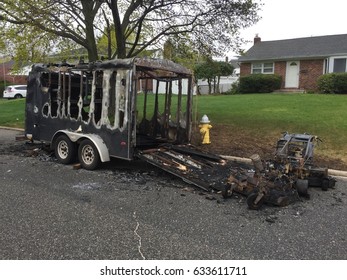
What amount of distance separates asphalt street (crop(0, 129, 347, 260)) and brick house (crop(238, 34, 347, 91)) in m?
20.3

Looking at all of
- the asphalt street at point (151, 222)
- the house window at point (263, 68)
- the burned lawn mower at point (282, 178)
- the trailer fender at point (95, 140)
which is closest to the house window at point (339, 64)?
the house window at point (263, 68)

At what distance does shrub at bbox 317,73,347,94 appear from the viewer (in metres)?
21.7

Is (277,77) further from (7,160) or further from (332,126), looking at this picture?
(7,160)

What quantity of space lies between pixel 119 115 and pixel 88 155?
1.24 metres

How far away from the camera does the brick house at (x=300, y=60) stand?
1012 inches

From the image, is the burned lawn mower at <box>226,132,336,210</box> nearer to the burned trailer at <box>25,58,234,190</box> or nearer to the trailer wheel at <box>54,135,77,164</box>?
the burned trailer at <box>25,58,234,190</box>

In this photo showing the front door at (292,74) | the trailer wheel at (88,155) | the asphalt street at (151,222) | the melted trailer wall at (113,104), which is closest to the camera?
the asphalt street at (151,222)

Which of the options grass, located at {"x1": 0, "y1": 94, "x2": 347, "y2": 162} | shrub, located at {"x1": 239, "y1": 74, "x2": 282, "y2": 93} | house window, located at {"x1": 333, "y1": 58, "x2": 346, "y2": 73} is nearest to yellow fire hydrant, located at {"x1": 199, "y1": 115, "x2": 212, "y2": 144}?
grass, located at {"x1": 0, "y1": 94, "x2": 347, "y2": 162}

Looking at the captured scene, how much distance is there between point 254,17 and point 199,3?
180cm

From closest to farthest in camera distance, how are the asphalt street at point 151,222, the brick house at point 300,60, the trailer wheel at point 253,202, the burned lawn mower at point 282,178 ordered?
the asphalt street at point 151,222, the trailer wheel at point 253,202, the burned lawn mower at point 282,178, the brick house at point 300,60

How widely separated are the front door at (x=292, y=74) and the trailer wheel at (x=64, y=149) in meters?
22.4

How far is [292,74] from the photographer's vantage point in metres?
27.1

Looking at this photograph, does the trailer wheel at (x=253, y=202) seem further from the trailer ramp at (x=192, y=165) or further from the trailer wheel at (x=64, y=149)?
the trailer wheel at (x=64, y=149)
